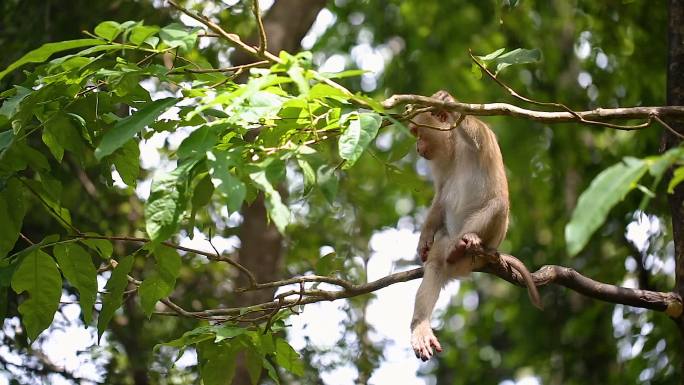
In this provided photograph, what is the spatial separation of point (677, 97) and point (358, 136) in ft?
9.00

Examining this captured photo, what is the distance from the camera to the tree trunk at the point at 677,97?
17.2ft

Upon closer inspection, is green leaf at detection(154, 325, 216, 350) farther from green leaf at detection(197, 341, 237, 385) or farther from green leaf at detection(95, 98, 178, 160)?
green leaf at detection(95, 98, 178, 160)

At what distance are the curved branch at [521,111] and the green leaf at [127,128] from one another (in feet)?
2.60

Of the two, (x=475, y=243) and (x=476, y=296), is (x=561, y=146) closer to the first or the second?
(x=475, y=243)

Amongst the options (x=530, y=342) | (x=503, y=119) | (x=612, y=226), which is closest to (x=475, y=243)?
(x=612, y=226)

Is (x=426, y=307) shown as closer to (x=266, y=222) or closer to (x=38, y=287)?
(x=38, y=287)

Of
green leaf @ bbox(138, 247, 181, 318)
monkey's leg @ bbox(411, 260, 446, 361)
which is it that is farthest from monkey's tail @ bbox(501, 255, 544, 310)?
green leaf @ bbox(138, 247, 181, 318)

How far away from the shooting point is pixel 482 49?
1302 centimetres

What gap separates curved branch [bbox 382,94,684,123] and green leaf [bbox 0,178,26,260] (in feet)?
5.19

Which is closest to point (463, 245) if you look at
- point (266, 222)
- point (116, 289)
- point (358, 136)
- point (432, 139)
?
point (432, 139)

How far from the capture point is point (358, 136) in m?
3.33

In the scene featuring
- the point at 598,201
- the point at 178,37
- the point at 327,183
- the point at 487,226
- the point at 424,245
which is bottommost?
the point at 598,201

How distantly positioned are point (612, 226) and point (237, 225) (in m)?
3.28

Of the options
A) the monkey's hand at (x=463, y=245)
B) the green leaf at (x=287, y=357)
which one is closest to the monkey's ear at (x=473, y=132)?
the monkey's hand at (x=463, y=245)
